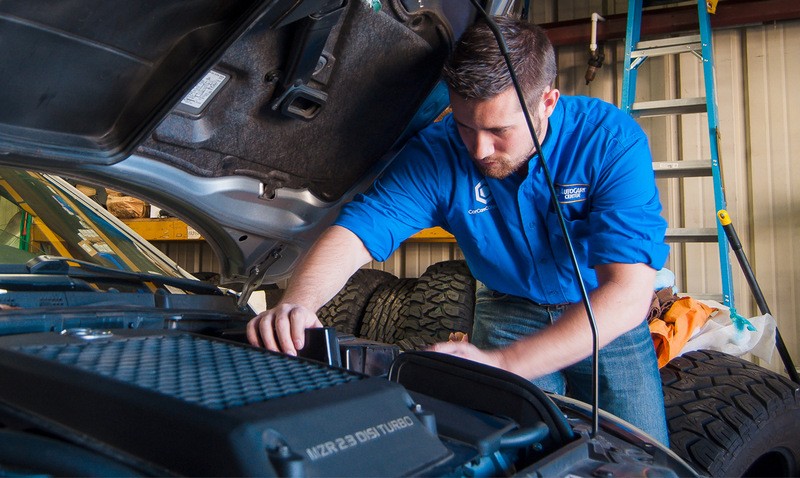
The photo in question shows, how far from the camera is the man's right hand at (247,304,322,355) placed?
101 centimetres

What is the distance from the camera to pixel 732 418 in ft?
5.33

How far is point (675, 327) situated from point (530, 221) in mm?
691

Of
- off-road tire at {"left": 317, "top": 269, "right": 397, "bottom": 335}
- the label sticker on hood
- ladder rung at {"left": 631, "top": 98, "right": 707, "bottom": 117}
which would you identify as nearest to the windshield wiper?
the label sticker on hood

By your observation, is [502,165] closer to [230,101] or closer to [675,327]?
[230,101]

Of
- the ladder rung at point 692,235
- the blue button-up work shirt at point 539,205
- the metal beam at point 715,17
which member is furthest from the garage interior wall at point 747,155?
the blue button-up work shirt at point 539,205

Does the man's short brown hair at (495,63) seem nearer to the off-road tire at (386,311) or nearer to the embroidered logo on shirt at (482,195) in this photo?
the embroidered logo on shirt at (482,195)

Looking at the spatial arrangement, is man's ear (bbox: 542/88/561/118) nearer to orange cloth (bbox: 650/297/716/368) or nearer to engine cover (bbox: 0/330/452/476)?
orange cloth (bbox: 650/297/716/368)

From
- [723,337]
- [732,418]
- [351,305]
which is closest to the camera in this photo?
[732,418]

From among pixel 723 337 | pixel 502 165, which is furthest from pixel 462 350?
pixel 723 337

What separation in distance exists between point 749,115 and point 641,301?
10.9 ft

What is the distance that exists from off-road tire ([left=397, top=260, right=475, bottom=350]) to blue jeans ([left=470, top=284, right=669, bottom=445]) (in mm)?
1281

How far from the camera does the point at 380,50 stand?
1312 millimetres

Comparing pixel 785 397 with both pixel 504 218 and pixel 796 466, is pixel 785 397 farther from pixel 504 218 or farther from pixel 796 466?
pixel 504 218

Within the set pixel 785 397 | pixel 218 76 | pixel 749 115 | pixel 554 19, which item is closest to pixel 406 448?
pixel 218 76
